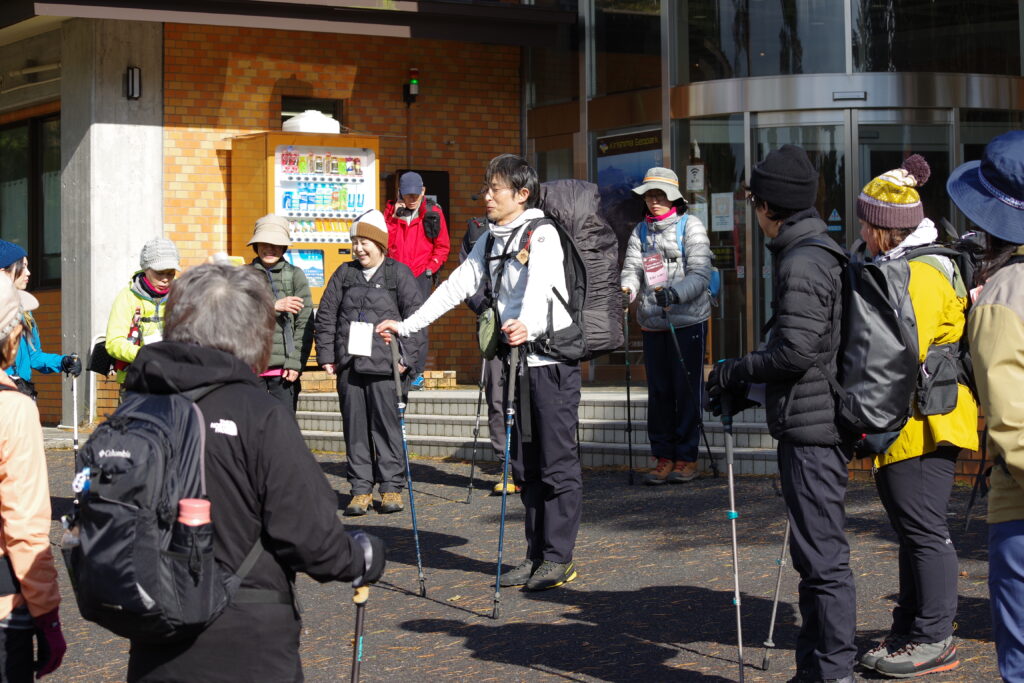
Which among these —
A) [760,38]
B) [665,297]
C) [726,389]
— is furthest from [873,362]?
[760,38]

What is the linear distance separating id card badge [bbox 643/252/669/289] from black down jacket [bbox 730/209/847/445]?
16.9ft

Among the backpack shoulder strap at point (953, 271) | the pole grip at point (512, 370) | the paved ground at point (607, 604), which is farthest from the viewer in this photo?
the pole grip at point (512, 370)

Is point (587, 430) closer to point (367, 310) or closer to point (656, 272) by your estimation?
point (656, 272)

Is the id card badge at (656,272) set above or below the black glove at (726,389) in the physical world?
above

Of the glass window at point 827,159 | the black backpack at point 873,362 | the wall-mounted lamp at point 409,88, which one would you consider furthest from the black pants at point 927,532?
the wall-mounted lamp at point 409,88

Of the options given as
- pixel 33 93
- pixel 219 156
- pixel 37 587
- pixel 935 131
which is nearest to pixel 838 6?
pixel 935 131

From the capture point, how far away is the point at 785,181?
5.31 meters

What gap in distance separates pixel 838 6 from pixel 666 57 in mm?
1995

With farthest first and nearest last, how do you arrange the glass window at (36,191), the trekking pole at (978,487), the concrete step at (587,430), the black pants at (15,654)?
the glass window at (36,191) < the concrete step at (587,430) < the trekking pole at (978,487) < the black pants at (15,654)

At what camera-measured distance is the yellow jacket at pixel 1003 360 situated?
3527 mm

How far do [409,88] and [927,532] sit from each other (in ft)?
40.6

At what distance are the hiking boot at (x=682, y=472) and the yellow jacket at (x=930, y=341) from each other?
194 inches

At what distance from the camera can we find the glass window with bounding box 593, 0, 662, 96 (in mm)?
15938

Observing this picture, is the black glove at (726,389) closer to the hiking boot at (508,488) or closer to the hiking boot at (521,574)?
the hiking boot at (521,574)
